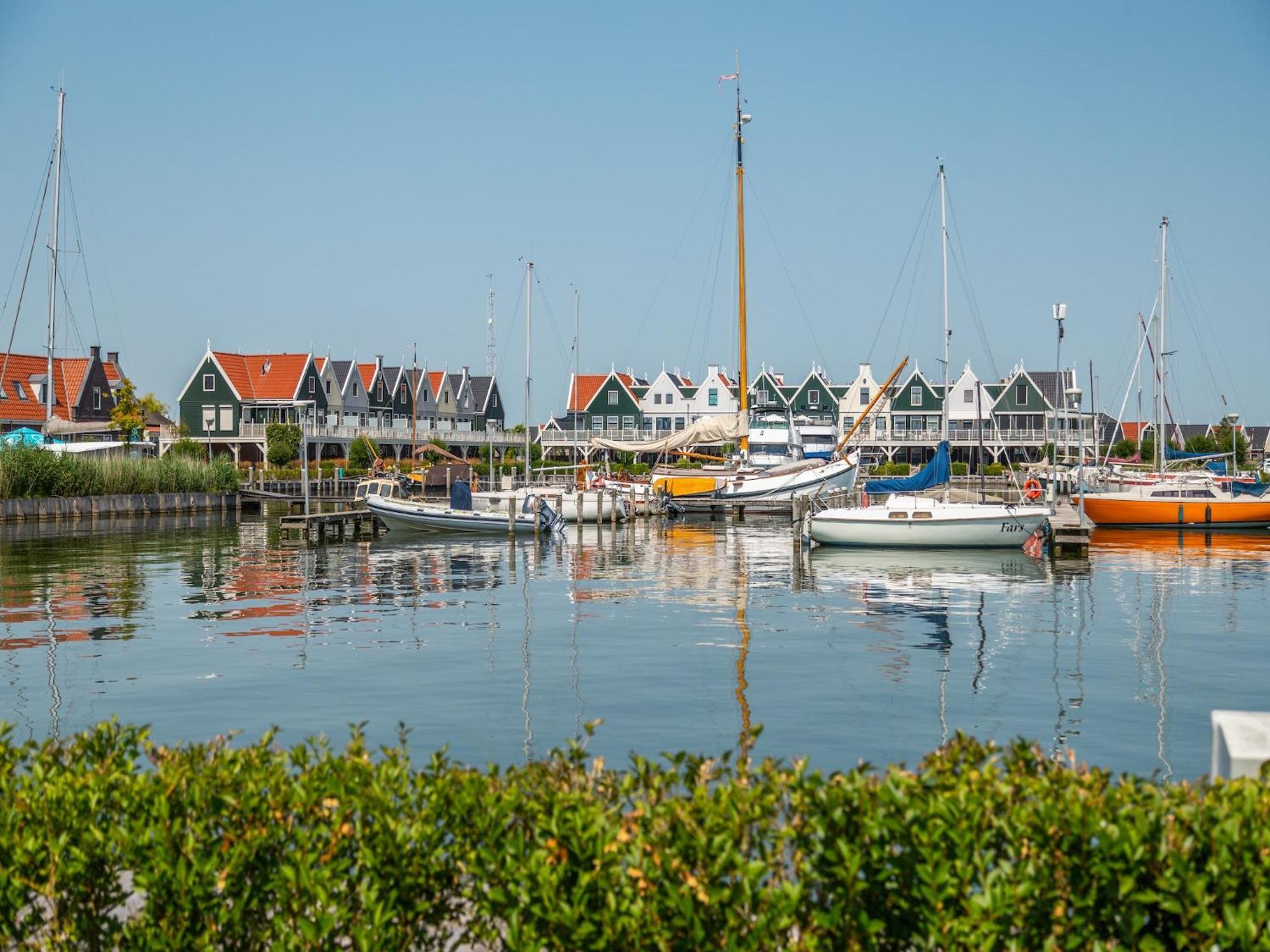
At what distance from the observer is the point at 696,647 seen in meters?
19.5

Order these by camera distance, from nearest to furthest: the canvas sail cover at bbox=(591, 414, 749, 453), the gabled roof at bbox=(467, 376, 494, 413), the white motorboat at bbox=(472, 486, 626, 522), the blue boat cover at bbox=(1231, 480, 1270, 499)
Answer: the white motorboat at bbox=(472, 486, 626, 522)
the blue boat cover at bbox=(1231, 480, 1270, 499)
the canvas sail cover at bbox=(591, 414, 749, 453)
the gabled roof at bbox=(467, 376, 494, 413)

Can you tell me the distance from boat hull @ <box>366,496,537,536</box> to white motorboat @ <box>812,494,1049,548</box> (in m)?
14.1

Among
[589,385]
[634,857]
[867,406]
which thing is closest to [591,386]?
[589,385]

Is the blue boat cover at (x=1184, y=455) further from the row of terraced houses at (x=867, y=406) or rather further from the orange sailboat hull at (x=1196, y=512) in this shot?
the row of terraced houses at (x=867, y=406)

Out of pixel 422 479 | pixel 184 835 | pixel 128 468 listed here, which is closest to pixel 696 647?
pixel 184 835

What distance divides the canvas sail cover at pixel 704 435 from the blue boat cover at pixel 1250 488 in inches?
862

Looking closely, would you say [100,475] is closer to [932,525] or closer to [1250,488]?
[932,525]

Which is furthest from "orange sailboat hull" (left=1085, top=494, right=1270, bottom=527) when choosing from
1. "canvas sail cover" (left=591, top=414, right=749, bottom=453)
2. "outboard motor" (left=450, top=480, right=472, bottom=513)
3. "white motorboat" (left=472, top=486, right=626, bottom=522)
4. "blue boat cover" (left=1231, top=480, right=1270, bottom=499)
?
"outboard motor" (left=450, top=480, right=472, bottom=513)

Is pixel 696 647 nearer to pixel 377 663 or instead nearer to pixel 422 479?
pixel 377 663

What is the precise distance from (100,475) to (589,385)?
219 feet

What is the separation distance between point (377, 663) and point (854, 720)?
7.48 metres

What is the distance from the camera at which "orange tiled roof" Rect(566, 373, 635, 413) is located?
384ft

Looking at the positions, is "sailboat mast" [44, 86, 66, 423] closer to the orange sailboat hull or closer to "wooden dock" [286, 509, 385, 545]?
"wooden dock" [286, 509, 385, 545]

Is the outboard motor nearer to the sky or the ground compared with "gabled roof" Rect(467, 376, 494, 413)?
nearer to the ground
